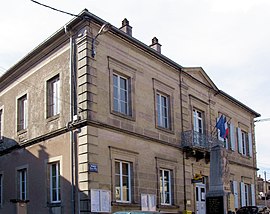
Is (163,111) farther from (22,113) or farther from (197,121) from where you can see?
(22,113)

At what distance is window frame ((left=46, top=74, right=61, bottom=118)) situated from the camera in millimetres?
19438

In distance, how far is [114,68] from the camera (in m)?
19.3

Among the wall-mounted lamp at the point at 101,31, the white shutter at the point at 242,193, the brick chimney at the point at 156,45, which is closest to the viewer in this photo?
the wall-mounted lamp at the point at 101,31

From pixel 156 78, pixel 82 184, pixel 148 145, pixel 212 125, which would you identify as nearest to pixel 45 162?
pixel 82 184

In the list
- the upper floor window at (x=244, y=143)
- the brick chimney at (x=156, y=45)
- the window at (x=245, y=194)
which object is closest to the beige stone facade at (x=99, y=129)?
the brick chimney at (x=156, y=45)

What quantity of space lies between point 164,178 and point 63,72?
6921mm

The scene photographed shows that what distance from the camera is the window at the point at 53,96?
64.2 ft

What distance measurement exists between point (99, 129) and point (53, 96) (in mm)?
3264

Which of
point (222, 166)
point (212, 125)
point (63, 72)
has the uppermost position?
point (63, 72)

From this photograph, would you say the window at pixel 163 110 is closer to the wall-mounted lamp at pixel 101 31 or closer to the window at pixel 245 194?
the wall-mounted lamp at pixel 101 31

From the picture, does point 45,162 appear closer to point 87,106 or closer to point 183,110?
point 87,106

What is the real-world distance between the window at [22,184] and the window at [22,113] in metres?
2.10

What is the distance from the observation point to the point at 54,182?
1870cm

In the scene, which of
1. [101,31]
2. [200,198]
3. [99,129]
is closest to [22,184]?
[99,129]
